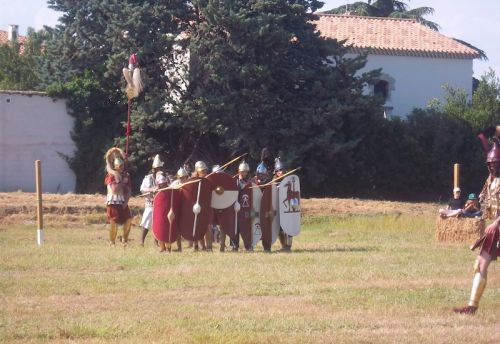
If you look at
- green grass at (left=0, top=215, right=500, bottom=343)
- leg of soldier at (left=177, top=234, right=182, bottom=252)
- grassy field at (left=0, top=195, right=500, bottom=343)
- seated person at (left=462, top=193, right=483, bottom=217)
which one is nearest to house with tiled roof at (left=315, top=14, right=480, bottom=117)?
seated person at (left=462, top=193, right=483, bottom=217)

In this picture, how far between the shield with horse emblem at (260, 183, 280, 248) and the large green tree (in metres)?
18.7

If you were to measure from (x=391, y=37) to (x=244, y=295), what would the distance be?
41.5 meters

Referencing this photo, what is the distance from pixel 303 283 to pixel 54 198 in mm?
19531

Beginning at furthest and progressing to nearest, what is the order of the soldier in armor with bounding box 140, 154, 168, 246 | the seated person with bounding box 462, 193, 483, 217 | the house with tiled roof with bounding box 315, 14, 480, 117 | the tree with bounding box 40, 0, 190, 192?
the house with tiled roof with bounding box 315, 14, 480, 117 → the tree with bounding box 40, 0, 190, 192 → the seated person with bounding box 462, 193, 483, 217 → the soldier in armor with bounding box 140, 154, 168, 246

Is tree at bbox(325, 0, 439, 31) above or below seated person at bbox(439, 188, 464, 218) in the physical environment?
above

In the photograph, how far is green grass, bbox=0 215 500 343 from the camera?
9594 mm

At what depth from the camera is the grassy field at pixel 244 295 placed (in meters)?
9.59

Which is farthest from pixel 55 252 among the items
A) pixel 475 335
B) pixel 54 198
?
pixel 54 198

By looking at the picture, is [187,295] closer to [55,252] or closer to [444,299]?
[444,299]

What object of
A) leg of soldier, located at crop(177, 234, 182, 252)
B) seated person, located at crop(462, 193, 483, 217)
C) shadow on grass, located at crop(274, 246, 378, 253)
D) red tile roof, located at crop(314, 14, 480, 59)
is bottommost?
shadow on grass, located at crop(274, 246, 378, 253)

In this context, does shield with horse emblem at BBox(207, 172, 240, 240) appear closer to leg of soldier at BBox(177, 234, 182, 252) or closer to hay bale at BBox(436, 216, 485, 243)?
leg of soldier at BBox(177, 234, 182, 252)

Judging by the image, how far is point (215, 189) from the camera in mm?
→ 17953

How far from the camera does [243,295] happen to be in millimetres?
12094

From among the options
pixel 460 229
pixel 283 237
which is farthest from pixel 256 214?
pixel 460 229
